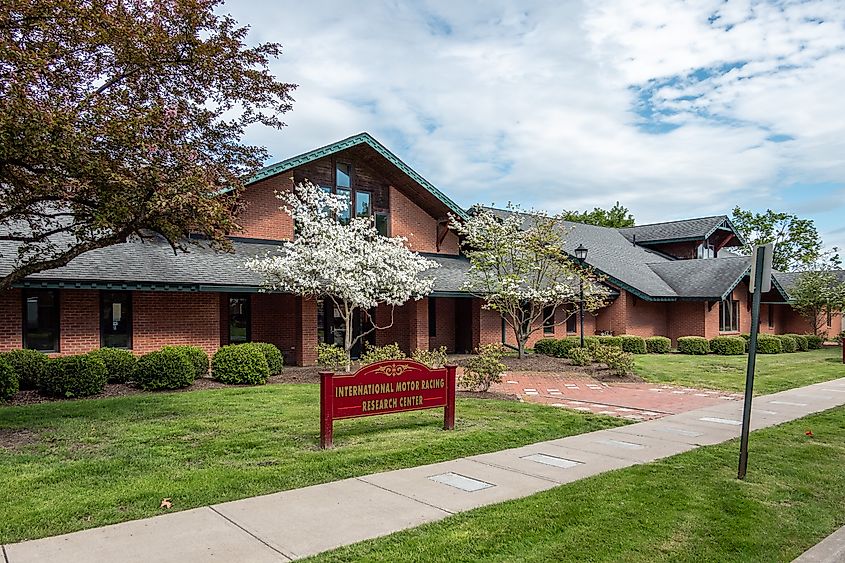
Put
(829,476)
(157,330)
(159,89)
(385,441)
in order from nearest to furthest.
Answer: (829,476), (385,441), (159,89), (157,330)

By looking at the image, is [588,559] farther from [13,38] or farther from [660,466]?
[13,38]

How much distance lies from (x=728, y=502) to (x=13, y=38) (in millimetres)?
10002

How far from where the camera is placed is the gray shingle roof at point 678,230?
35.8 metres

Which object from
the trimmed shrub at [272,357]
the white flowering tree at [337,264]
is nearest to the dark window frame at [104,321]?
the trimmed shrub at [272,357]

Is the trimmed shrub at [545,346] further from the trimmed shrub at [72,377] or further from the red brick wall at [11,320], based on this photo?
the red brick wall at [11,320]

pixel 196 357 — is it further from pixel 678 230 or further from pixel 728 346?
pixel 678 230

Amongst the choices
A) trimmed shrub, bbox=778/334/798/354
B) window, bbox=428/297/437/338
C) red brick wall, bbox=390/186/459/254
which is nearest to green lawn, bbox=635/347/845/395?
trimmed shrub, bbox=778/334/798/354

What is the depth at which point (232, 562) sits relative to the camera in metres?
4.75

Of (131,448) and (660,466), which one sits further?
(131,448)

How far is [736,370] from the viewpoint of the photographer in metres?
19.9

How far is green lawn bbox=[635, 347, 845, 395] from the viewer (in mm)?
16562

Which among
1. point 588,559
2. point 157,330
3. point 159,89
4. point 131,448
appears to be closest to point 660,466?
point 588,559

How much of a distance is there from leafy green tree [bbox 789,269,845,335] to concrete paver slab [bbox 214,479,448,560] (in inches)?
1221

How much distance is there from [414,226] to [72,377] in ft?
42.7
